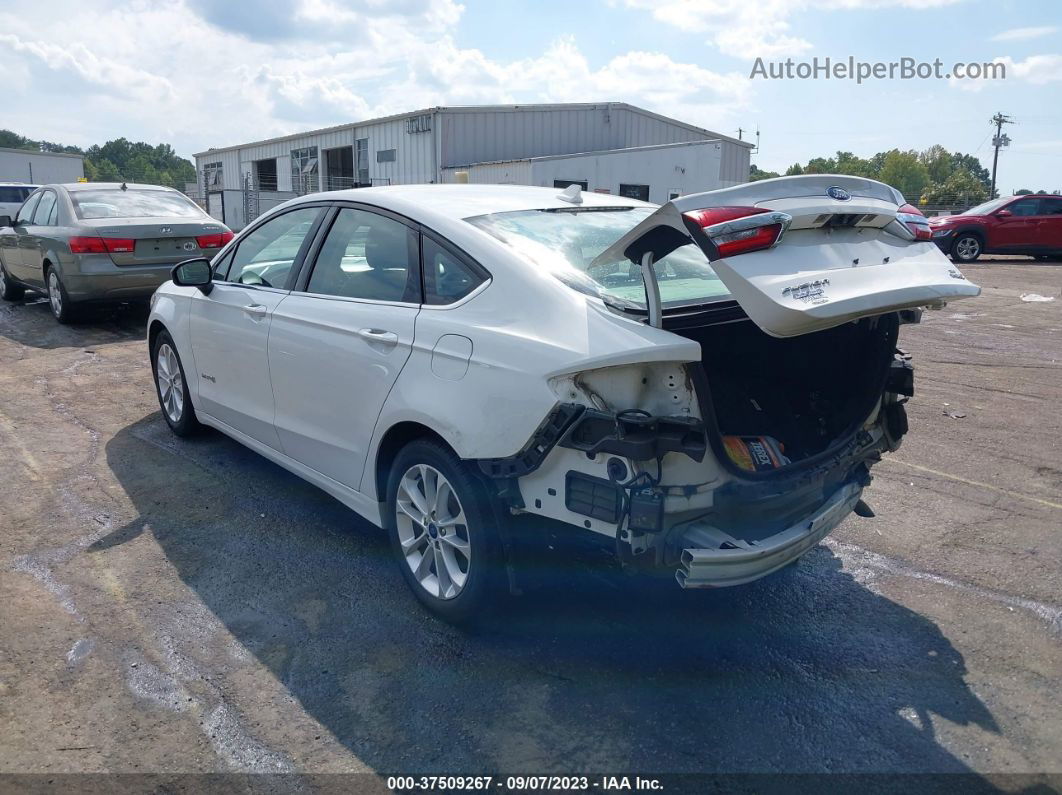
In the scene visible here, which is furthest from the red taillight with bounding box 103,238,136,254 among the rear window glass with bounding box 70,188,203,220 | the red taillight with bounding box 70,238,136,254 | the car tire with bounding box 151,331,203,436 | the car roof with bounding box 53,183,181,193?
the car tire with bounding box 151,331,203,436

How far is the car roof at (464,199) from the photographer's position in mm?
3707

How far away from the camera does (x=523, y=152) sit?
87.8 feet

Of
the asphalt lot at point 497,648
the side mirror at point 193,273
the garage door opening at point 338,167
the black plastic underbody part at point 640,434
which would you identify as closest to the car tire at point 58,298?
the asphalt lot at point 497,648

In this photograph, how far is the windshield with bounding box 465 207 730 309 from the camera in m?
3.17

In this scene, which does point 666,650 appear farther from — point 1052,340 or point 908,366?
point 1052,340

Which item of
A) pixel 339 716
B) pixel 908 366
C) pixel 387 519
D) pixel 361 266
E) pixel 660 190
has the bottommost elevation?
pixel 339 716

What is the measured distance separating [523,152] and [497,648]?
24982mm

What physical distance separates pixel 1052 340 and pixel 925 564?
7.02m

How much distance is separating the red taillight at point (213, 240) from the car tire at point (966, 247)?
1687 cm

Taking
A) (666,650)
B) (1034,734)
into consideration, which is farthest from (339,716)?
(1034,734)

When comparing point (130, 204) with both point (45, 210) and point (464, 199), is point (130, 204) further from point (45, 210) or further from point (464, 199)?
point (464, 199)

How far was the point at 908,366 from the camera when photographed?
12.1 feet

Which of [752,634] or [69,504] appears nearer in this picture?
[752,634]

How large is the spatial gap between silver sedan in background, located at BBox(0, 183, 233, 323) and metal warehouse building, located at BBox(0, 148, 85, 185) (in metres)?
23.7
